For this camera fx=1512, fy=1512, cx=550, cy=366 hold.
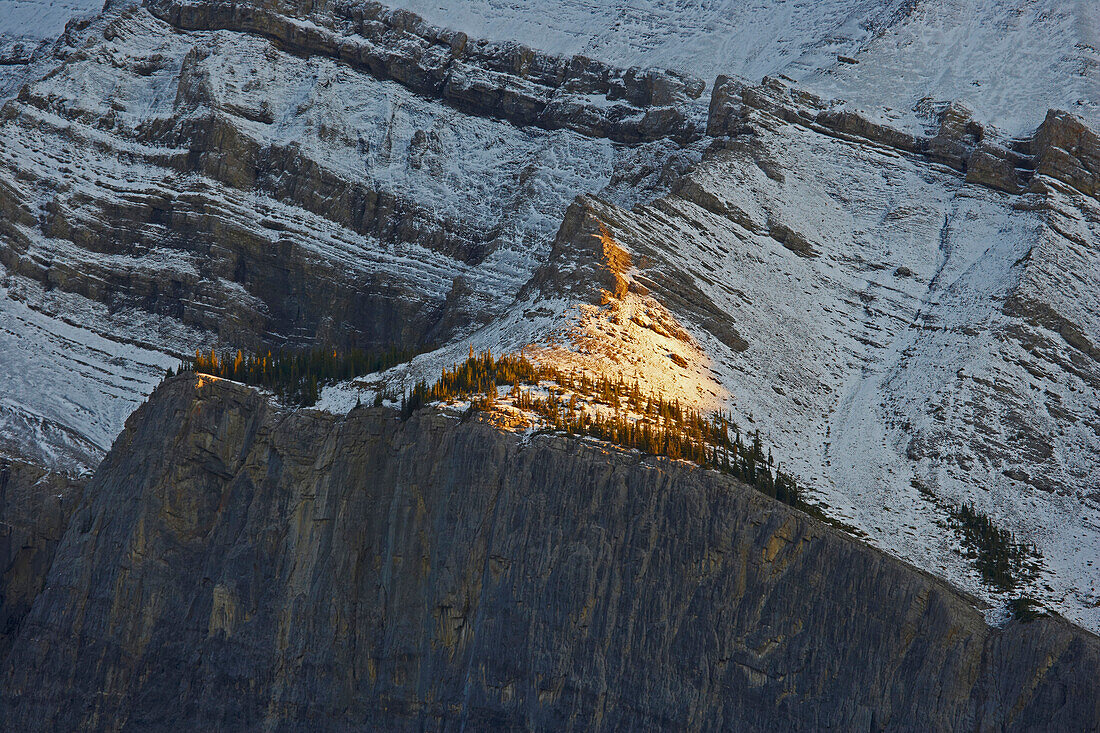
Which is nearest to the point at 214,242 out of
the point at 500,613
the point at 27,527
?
the point at 27,527

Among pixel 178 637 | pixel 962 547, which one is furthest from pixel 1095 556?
pixel 178 637

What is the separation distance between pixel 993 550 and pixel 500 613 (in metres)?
42.8

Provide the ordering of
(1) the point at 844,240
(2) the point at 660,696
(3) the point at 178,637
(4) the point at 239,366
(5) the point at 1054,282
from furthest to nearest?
(1) the point at 844,240
(5) the point at 1054,282
(4) the point at 239,366
(3) the point at 178,637
(2) the point at 660,696

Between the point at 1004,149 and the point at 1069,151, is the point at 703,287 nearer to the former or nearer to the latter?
the point at 1004,149

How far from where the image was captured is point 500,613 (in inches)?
4195

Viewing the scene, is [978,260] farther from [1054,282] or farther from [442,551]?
[442,551]

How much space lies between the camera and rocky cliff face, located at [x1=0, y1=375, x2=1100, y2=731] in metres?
105

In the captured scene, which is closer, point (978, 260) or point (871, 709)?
point (871, 709)

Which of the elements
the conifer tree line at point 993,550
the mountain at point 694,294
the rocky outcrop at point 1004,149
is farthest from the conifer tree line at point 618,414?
the rocky outcrop at point 1004,149

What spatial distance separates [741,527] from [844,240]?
7564cm

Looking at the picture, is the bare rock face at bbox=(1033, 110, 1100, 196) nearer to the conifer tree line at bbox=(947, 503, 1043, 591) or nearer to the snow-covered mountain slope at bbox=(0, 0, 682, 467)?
the snow-covered mountain slope at bbox=(0, 0, 682, 467)

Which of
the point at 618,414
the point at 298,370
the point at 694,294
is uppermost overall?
the point at 694,294

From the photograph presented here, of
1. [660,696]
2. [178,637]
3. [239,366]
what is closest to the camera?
[660,696]

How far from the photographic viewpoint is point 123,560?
12294 centimetres
